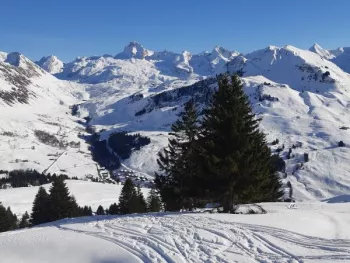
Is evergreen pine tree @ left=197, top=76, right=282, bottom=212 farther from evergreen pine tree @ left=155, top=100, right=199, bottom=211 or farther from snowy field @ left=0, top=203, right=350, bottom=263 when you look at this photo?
evergreen pine tree @ left=155, top=100, right=199, bottom=211

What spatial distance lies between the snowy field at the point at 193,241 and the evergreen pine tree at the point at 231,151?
17.0ft

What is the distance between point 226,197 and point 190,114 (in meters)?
15.3

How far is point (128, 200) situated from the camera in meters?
82.1

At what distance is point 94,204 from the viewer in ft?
543

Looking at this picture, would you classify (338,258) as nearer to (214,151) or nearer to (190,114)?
(214,151)

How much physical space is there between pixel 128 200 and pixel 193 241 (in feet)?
207

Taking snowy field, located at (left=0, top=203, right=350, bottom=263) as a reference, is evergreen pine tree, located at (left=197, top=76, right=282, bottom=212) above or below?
above

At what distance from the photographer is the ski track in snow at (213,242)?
1833 centimetres

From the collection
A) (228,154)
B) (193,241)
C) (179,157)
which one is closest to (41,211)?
(179,157)

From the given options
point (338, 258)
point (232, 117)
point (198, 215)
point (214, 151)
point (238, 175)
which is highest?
point (232, 117)

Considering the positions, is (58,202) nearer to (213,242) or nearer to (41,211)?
(41,211)

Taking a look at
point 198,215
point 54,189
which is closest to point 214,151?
point 198,215

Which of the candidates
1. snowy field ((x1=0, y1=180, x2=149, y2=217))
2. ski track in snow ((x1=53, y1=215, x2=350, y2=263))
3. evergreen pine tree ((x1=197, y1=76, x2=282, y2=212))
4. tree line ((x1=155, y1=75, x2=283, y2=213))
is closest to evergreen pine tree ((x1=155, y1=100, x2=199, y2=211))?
tree line ((x1=155, y1=75, x2=283, y2=213))

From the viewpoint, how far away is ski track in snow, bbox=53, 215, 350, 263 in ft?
60.1
